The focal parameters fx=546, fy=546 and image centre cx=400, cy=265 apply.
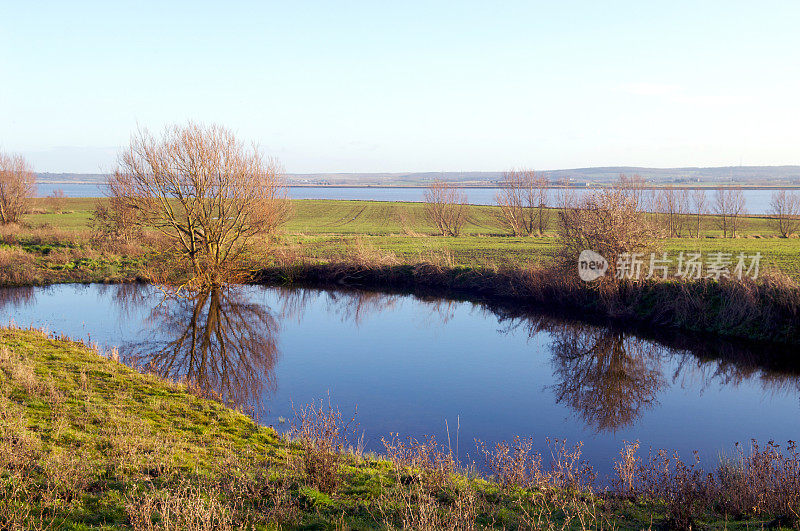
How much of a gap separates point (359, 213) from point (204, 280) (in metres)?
52.1

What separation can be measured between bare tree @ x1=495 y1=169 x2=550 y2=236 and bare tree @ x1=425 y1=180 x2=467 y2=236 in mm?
3880

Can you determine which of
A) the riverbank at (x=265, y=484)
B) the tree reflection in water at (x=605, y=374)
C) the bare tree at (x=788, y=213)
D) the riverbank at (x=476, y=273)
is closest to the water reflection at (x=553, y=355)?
the tree reflection in water at (x=605, y=374)

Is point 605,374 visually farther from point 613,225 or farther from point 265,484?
point 265,484

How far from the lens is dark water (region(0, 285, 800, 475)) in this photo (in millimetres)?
12164

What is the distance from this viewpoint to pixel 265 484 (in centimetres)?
704

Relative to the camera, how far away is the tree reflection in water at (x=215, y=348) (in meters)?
14.5

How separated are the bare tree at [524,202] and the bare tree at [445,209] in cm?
388

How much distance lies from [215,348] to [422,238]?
89.8 feet

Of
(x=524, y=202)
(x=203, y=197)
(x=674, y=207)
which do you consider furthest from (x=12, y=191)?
(x=674, y=207)

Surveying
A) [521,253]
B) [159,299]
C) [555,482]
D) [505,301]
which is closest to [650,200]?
[521,253]

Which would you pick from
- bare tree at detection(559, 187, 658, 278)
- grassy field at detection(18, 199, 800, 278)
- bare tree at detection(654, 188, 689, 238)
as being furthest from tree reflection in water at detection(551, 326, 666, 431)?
bare tree at detection(654, 188, 689, 238)
